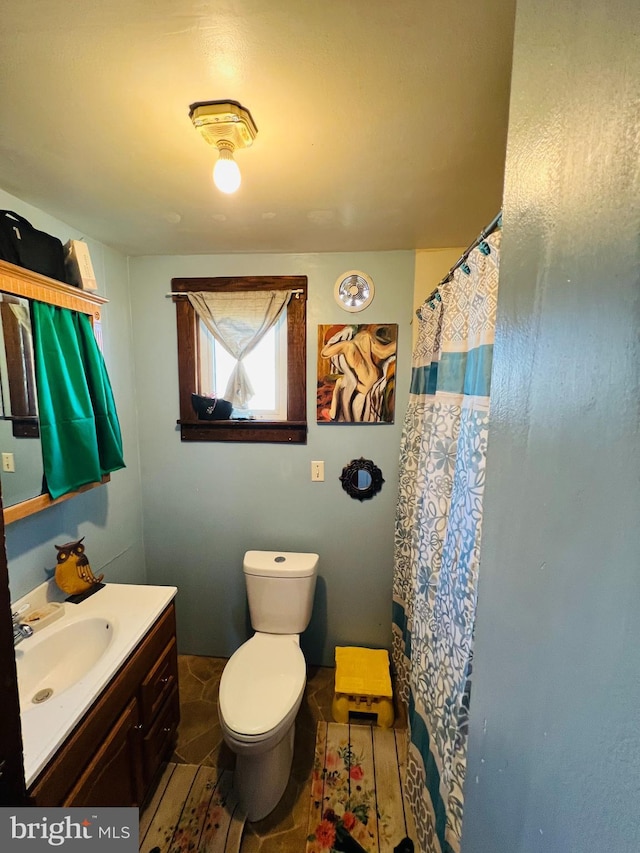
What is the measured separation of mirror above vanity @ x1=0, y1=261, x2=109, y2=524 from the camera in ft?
3.76

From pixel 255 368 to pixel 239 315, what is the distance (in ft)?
0.95

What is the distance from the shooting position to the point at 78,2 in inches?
24.1

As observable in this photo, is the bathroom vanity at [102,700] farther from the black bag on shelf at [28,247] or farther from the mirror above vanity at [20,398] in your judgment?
the black bag on shelf at [28,247]

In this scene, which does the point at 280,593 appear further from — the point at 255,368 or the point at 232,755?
the point at 255,368

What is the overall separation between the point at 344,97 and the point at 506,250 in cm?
62

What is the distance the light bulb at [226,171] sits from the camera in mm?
910

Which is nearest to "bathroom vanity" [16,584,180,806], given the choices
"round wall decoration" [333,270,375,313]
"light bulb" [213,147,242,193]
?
"light bulb" [213,147,242,193]

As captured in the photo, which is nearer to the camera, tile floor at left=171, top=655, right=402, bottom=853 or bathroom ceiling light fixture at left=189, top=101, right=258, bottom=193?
bathroom ceiling light fixture at left=189, top=101, right=258, bottom=193

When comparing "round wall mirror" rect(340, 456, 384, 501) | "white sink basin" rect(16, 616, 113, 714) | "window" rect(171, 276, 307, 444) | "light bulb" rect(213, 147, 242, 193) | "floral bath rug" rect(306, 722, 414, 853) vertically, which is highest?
"light bulb" rect(213, 147, 242, 193)

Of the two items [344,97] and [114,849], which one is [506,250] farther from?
[114,849]

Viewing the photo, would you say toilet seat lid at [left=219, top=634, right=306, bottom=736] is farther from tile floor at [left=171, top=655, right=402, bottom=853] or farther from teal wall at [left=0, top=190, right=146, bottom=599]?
teal wall at [left=0, top=190, right=146, bottom=599]

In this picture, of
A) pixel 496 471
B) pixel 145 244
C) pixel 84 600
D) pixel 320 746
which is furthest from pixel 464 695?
pixel 145 244

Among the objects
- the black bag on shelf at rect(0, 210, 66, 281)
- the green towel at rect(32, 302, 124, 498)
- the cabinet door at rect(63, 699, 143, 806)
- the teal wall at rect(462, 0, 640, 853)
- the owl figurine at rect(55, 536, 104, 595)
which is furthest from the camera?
the owl figurine at rect(55, 536, 104, 595)

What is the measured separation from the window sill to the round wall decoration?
673mm
